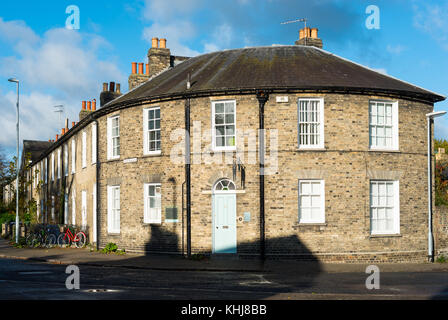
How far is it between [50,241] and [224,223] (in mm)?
11745

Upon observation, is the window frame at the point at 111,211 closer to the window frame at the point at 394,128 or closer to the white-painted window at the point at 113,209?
the white-painted window at the point at 113,209

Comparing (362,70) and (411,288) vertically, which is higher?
(362,70)

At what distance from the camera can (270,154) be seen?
20.9m

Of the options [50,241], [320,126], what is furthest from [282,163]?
[50,241]

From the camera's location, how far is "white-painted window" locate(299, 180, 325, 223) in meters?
20.7

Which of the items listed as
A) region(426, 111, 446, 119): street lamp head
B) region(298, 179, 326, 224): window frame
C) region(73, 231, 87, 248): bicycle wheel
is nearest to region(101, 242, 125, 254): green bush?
region(73, 231, 87, 248): bicycle wheel

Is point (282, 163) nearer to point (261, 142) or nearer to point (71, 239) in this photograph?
point (261, 142)

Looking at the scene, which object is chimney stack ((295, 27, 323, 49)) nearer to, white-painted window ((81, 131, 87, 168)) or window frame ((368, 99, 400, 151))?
window frame ((368, 99, 400, 151))

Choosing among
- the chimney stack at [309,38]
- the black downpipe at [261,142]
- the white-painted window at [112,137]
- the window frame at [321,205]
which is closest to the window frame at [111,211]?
the white-painted window at [112,137]

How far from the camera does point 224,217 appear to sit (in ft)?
70.0

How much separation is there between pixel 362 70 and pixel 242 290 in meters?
13.8

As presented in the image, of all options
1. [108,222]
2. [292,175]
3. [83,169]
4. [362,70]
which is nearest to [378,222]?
[292,175]

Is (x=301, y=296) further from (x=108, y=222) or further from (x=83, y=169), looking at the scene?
(x=83, y=169)

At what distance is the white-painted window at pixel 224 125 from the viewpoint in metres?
21.5
